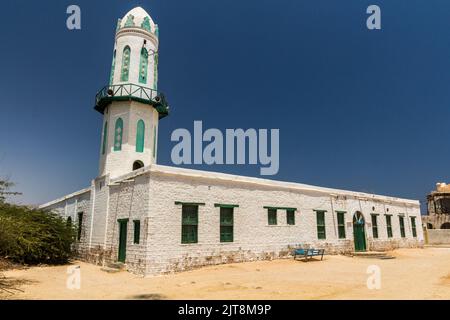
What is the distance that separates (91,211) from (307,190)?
12231 mm

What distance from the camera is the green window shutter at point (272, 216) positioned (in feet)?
55.2

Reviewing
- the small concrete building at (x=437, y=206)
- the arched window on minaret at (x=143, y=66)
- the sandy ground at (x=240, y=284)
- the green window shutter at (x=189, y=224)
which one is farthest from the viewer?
the small concrete building at (x=437, y=206)

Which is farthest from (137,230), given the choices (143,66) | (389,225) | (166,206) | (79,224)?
(389,225)

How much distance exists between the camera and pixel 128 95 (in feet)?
60.0

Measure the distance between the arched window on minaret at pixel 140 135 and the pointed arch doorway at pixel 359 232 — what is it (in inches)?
577

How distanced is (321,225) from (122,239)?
11527 mm

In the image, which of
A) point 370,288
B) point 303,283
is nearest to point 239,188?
point 303,283

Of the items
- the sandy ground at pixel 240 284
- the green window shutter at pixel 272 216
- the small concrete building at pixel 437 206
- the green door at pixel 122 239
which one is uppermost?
the small concrete building at pixel 437 206

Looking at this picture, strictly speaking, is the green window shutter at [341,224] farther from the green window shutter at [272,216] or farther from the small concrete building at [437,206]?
the small concrete building at [437,206]

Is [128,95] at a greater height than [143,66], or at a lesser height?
lesser

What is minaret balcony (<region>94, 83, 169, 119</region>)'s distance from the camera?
18.4m

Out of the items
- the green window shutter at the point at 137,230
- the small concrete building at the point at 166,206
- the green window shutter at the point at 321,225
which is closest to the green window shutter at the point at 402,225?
the small concrete building at the point at 166,206

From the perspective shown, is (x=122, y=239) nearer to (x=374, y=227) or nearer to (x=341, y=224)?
(x=341, y=224)
